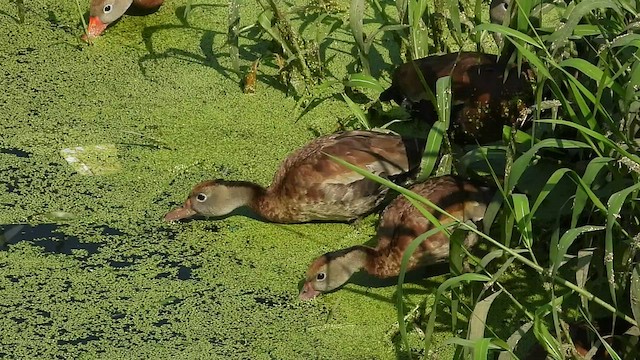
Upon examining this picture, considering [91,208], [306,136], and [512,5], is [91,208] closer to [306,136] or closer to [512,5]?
[306,136]

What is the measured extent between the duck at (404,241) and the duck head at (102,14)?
2.68 meters

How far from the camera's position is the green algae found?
4.74 m

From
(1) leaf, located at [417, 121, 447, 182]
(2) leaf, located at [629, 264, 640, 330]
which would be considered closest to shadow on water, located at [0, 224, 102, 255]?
(1) leaf, located at [417, 121, 447, 182]

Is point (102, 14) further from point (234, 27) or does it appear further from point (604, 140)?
point (604, 140)

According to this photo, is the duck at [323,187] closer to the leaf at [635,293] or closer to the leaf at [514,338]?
the leaf at [514,338]

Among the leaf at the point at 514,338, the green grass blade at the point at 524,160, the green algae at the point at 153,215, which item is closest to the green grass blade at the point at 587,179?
the green grass blade at the point at 524,160

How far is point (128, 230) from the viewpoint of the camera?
5414 mm

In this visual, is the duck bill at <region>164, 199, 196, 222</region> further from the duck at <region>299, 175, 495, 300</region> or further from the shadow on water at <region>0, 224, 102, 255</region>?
the duck at <region>299, 175, 495, 300</region>

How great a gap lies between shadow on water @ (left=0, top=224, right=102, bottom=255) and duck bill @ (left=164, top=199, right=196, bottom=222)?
0.37m

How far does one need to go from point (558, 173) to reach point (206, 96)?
9.59 ft

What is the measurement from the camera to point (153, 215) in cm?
554

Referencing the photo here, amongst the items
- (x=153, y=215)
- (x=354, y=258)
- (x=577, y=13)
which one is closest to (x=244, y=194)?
(x=153, y=215)

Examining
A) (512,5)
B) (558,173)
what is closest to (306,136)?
(512,5)

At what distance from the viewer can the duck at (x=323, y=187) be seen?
5469 millimetres
